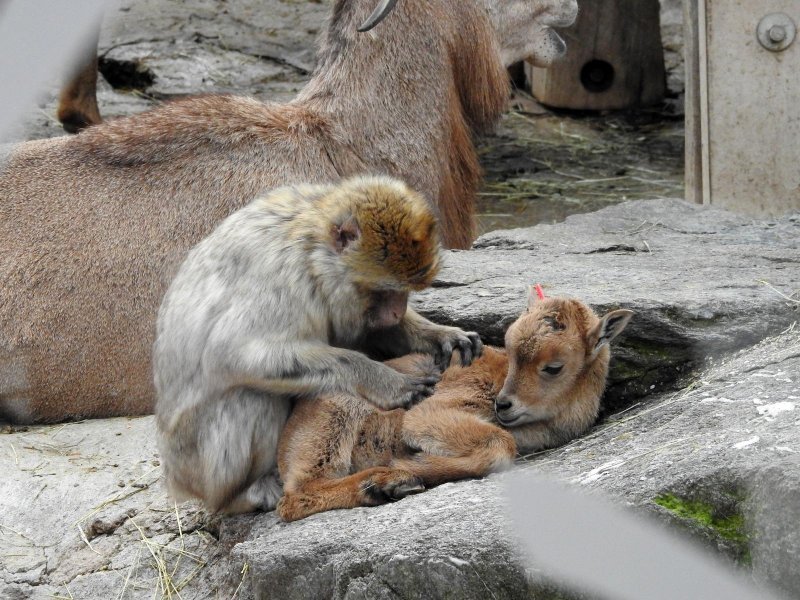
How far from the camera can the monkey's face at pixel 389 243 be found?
4086mm

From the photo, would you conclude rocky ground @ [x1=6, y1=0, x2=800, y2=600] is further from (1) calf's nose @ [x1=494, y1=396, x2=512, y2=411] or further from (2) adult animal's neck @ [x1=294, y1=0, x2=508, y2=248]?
(2) adult animal's neck @ [x1=294, y1=0, x2=508, y2=248]

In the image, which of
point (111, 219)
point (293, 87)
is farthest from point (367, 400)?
point (293, 87)

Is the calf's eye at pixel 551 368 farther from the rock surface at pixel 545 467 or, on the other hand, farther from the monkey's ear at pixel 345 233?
the monkey's ear at pixel 345 233

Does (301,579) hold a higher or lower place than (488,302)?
lower

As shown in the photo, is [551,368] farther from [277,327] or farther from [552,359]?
[277,327]

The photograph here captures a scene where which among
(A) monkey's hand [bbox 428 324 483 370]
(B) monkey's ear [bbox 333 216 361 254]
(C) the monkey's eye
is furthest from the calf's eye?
(B) monkey's ear [bbox 333 216 361 254]

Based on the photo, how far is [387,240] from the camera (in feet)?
13.4

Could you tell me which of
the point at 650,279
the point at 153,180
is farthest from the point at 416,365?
the point at 153,180

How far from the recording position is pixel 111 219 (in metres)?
6.29

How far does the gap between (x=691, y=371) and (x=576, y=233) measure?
2.49 m

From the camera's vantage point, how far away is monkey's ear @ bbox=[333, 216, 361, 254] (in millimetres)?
4145

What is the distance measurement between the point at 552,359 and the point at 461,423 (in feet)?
1.36

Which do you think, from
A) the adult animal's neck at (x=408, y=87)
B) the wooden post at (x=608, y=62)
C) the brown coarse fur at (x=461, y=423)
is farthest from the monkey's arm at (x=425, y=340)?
the wooden post at (x=608, y=62)

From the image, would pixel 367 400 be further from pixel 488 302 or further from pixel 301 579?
pixel 488 302
